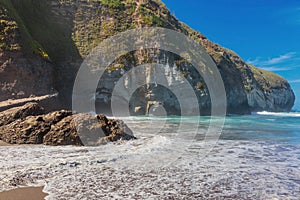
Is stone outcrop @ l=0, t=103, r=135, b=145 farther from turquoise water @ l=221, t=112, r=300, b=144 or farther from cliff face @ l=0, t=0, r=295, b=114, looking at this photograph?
cliff face @ l=0, t=0, r=295, b=114

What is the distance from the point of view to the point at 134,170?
7098 mm

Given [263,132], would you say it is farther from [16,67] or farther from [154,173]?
[16,67]

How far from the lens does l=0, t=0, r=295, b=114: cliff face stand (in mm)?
28094

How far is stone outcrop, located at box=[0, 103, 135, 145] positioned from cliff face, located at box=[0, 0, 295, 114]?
49.8ft

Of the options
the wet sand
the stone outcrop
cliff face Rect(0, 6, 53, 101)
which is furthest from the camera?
cliff face Rect(0, 6, 53, 101)

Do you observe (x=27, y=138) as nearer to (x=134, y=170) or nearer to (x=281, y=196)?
(x=134, y=170)

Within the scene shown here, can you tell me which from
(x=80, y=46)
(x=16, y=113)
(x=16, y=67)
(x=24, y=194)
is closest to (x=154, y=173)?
(x=24, y=194)

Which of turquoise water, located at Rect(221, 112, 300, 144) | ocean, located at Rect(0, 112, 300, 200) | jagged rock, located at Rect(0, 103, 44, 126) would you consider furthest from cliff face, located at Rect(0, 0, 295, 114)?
ocean, located at Rect(0, 112, 300, 200)

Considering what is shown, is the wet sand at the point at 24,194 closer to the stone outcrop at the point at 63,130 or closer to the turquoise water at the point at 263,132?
the stone outcrop at the point at 63,130

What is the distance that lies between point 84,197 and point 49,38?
129 feet

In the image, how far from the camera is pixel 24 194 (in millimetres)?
5070

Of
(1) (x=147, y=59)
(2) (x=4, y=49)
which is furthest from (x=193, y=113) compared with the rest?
(2) (x=4, y=49)

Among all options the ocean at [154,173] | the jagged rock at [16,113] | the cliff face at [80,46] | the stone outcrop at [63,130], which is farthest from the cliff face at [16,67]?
the ocean at [154,173]

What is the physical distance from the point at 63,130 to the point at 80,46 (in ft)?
106
